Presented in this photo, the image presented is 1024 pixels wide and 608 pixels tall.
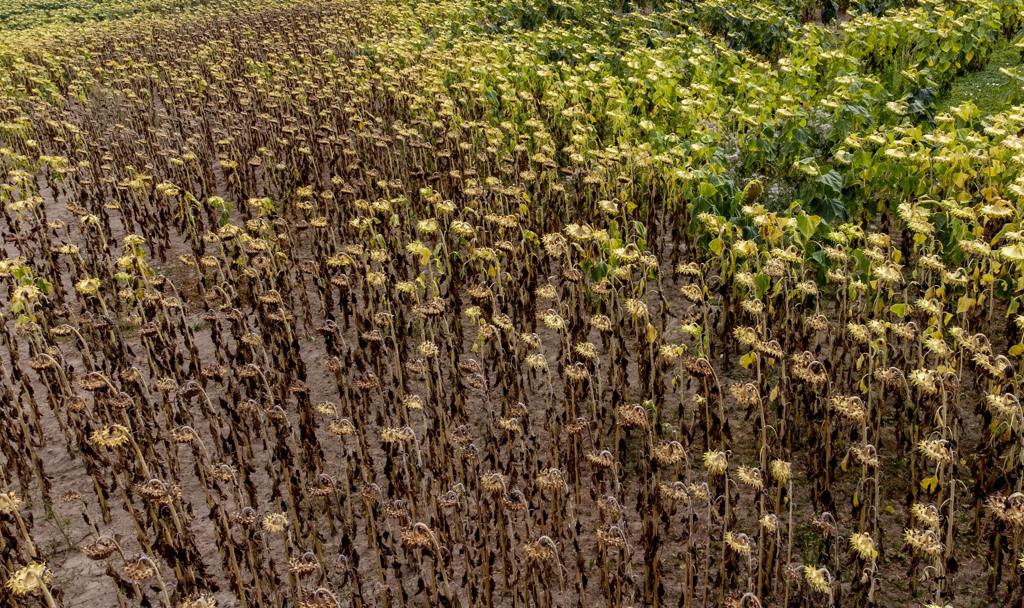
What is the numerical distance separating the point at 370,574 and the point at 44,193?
866 centimetres

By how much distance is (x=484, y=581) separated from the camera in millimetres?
3857

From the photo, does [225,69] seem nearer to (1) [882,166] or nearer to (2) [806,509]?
(1) [882,166]

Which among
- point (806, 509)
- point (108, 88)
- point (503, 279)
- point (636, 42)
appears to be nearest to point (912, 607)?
point (806, 509)

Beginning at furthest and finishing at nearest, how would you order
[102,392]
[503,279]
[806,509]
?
[503,279] → [102,392] → [806,509]

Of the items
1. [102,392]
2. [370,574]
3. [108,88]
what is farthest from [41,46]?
[370,574]

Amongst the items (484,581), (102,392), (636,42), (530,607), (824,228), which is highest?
(636,42)

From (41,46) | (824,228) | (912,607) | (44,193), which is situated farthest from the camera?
(41,46)

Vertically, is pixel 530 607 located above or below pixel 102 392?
below

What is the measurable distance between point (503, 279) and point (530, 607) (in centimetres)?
314

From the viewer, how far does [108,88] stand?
14.0 metres

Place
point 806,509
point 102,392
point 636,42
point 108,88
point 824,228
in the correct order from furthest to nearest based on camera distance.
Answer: point 108,88 → point 636,42 → point 824,228 → point 102,392 → point 806,509

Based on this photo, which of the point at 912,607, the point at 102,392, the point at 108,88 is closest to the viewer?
the point at 912,607

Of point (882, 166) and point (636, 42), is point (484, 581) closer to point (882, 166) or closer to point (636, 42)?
point (882, 166)

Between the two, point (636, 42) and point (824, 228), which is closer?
point (824, 228)
